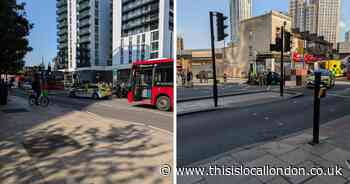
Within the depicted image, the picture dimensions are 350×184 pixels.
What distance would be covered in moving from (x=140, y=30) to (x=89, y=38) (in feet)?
43.6

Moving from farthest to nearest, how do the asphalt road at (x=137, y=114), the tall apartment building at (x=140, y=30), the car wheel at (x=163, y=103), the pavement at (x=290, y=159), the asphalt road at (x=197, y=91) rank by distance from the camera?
the tall apartment building at (x=140, y=30)
the asphalt road at (x=197, y=91)
the car wheel at (x=163, y=103)
the asphalt road at (x=137, y=114)
the pavement at (x=290, y=159)

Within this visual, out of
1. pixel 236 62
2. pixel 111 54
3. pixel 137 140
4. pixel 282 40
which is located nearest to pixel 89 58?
pixel 111 54

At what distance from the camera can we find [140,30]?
170 feet

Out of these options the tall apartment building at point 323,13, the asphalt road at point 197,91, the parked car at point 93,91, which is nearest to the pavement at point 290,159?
the tall apartment building at point 323,13

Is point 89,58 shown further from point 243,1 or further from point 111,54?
point 243,1

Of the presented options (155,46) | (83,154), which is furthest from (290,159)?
(155,46)

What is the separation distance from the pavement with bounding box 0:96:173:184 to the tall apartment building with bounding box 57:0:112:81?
49.5m

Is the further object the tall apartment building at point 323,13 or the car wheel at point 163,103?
the car wheel at point 163,103

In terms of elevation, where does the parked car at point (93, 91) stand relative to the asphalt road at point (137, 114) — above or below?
above

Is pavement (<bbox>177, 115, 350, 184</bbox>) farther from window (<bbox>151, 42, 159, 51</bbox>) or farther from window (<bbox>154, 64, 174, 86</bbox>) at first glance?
window (<bbox>151, 42, 159, 51</bbox>)

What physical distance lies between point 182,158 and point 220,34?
451 cm

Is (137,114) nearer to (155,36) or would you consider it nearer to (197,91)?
(197,91)

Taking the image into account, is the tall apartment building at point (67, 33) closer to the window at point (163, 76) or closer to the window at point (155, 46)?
the window at point (155, 46)

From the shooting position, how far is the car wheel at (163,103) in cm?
966
